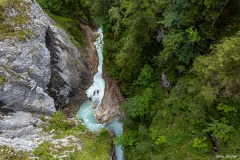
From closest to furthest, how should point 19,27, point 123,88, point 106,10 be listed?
point 19,27 < point 123,88 < point 106,10

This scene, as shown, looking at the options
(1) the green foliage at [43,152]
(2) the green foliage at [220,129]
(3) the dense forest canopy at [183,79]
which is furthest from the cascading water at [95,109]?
(2) the green foliage at [220,129]

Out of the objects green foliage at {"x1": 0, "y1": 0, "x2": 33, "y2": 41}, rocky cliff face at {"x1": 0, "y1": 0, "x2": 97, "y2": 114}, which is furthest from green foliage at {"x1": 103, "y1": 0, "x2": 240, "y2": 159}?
green foliage at {"x1": 0, "y1": 0, "x2": 33, "y2": 41}

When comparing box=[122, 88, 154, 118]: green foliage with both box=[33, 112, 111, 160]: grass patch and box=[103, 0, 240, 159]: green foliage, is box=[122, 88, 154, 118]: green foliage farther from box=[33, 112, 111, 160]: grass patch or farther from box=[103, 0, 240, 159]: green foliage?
box=[33, 112, 111, 160]: grass patch

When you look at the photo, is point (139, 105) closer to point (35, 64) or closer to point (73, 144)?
point (73, 144)

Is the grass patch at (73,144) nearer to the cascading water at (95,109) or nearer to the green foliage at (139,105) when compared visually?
the cascading water at (95,109)

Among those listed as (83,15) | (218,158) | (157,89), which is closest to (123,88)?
(157,89)

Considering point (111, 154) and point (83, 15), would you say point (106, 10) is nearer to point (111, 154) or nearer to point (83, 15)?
point (83, 15)

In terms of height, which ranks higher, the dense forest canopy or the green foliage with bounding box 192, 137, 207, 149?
the dense forest canopy

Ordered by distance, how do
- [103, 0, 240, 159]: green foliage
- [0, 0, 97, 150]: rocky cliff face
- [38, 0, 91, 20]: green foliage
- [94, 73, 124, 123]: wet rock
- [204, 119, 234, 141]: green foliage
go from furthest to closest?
[38, 0, 91, 20]: green foliage
[94, 73, 124, 123]: wet rock
[0, 0, 97, 150]: rocky cliff face
[204, 119, 234, 141]: green foliage
[103, 0, 240, 159]: green foliage
